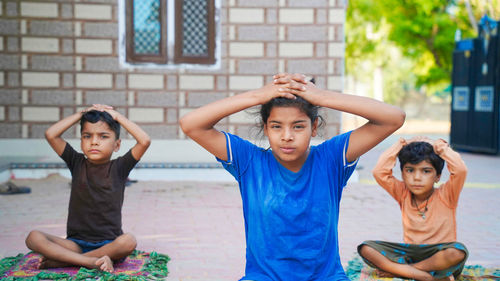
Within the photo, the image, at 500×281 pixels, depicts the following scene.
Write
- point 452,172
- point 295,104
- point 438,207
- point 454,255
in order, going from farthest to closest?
1. point 438,207
2. point 452,172
3. point 454,255
4. point 295,104

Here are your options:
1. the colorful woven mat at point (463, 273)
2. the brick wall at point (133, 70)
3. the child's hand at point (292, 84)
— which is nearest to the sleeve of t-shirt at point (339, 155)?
the child's hand at point (292, 84)

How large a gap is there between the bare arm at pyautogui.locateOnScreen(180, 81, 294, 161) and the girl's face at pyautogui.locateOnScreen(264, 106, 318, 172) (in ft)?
0.37

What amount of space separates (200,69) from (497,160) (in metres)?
7.41

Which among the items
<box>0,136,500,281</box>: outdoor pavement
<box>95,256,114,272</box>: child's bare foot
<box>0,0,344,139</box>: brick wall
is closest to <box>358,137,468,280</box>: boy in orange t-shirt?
<box>0,136,500,281</box>: outdoor pavement

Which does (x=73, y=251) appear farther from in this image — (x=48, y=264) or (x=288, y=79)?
(x=288, y=79)

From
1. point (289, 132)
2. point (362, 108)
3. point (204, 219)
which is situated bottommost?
point (204, 219)

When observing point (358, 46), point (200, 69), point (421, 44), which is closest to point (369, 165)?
point (200, 69)

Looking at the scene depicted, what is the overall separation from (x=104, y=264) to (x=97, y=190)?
56cm

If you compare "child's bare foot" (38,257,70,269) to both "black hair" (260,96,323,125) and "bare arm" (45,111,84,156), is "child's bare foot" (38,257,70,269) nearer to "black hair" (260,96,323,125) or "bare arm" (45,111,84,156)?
"bare arm" (45,111,84,156)

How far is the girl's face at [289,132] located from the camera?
2949 mm

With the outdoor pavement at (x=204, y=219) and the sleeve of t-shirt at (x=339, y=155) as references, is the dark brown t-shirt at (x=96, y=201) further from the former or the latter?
the sleeve of t-shirt at (x=339, y=155)

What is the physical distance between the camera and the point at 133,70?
9.80m

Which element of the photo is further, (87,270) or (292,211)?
(87,270)

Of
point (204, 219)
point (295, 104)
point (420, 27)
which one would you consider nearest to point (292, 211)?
point (295, 104)
